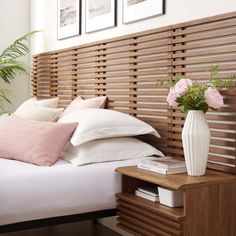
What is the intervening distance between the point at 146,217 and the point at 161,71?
93 cm

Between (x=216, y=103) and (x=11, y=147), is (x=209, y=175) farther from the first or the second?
(x=11, y=147)

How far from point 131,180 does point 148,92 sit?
0.62m

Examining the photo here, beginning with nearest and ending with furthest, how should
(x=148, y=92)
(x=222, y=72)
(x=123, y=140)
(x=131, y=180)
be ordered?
(x=222, y=72) < (x=131, y=180) < (x=123, y=140) < (x=148, y=92)

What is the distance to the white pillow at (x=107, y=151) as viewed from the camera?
255 cm

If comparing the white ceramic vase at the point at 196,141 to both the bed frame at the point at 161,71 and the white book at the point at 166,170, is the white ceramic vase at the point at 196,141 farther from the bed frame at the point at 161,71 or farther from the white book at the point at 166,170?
the bed frame at the point at 161,71

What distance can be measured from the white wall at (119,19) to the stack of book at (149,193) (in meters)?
0.98

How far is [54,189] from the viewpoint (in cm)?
235

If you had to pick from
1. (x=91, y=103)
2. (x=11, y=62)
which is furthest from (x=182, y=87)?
(x=11, y=62)

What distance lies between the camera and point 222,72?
7.80ft

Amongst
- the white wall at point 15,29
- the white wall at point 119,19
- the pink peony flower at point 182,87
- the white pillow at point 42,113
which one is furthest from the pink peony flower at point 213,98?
the white wall at point 15,29

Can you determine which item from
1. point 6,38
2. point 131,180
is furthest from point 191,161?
point 6,38

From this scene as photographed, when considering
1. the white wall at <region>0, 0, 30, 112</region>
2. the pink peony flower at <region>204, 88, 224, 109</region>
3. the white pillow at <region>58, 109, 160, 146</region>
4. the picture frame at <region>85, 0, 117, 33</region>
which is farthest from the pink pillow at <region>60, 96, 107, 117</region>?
the white wall at <region>0, 0, 30, 112</region>

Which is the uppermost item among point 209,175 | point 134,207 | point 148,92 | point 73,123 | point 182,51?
point 182,51

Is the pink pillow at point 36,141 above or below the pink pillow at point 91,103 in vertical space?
below
